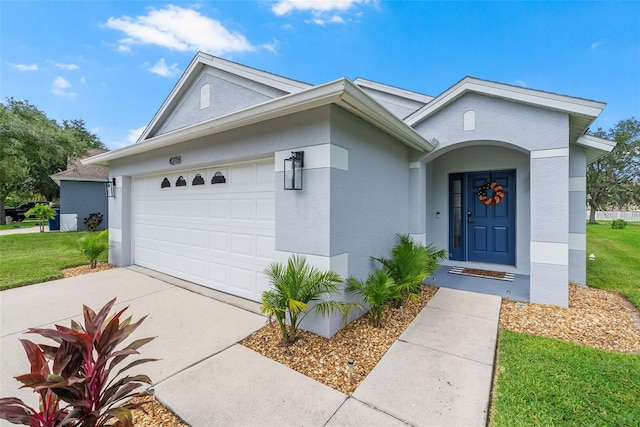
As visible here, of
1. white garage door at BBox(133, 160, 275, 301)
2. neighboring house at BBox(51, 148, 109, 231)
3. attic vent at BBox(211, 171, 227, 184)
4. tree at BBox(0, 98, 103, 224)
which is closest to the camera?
white garage door at BBox(133, 160, 275, 301)

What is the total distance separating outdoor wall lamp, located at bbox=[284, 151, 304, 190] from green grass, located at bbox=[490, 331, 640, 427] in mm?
3058

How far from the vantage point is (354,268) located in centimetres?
407

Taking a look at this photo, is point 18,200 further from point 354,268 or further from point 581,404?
point 581,404

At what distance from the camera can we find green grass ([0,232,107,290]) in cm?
611

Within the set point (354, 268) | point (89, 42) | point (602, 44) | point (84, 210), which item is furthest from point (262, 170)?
point (84, 210)

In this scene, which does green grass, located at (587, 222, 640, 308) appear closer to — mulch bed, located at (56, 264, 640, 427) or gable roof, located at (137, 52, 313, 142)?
mulch bed, located at (56, 264, 640, 427)

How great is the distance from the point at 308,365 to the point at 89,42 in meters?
10.9

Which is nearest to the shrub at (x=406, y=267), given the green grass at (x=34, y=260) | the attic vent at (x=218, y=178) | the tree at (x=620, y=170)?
the attic vent at (x=218, y=178)

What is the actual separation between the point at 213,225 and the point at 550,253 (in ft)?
19.5

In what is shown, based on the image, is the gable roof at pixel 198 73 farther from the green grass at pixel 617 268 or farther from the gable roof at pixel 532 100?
the green grass at pixel 617 268

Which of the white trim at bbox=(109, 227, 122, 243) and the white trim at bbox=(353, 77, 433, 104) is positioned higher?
the white trim at bbox=(353, 77, 433, 104)

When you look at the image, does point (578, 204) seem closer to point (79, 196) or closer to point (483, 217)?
point (483, 217)

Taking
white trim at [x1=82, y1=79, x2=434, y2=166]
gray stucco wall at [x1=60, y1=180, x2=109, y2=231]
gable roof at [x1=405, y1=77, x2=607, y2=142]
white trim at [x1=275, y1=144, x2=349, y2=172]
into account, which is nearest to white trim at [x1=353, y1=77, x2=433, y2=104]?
gable roof at [x1=405, y1=77, x2=607, y2=142]

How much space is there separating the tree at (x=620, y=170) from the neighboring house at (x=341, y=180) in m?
23.2
